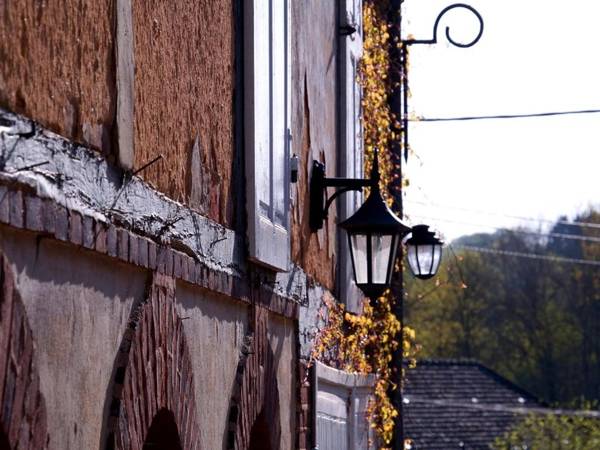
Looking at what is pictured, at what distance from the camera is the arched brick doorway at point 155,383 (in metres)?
Answer: 4.38

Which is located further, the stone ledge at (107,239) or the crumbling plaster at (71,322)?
the crumbling plaster at (71,322)

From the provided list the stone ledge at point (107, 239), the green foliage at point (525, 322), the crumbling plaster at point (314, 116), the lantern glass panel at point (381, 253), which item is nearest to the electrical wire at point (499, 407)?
the crumbling plaster at point (314, 116)

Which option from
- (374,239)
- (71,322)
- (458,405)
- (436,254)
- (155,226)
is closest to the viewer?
(71,322)

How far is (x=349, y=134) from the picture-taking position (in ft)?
33.4

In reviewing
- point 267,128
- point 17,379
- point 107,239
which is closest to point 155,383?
point 107,239

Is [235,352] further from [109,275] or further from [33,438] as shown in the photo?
[33,438]

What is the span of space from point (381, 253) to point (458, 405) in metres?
21.8

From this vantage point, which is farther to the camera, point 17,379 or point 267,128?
point 267,128

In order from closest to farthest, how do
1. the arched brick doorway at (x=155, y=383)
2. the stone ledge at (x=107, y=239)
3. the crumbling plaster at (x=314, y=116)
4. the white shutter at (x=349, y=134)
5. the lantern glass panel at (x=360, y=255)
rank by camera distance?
the stone ledge at (x=107, y=239), the arched brick doorway at (x=155, y=383), the crumbling plaster at (x=314, y=116), the lantern glass panel at (x=360, y=255), the white shutter at (x=349, y=134)

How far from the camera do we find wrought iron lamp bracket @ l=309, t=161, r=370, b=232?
8.64 meters

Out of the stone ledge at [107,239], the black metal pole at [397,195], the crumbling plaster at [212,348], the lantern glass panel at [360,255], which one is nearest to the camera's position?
the stone ledge at [107,239]

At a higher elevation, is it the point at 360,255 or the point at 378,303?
the point at 378,303

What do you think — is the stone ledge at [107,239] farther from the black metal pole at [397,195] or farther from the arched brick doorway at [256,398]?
the black metal pole at [397,195]

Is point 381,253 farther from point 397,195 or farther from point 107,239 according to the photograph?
point 107,239
